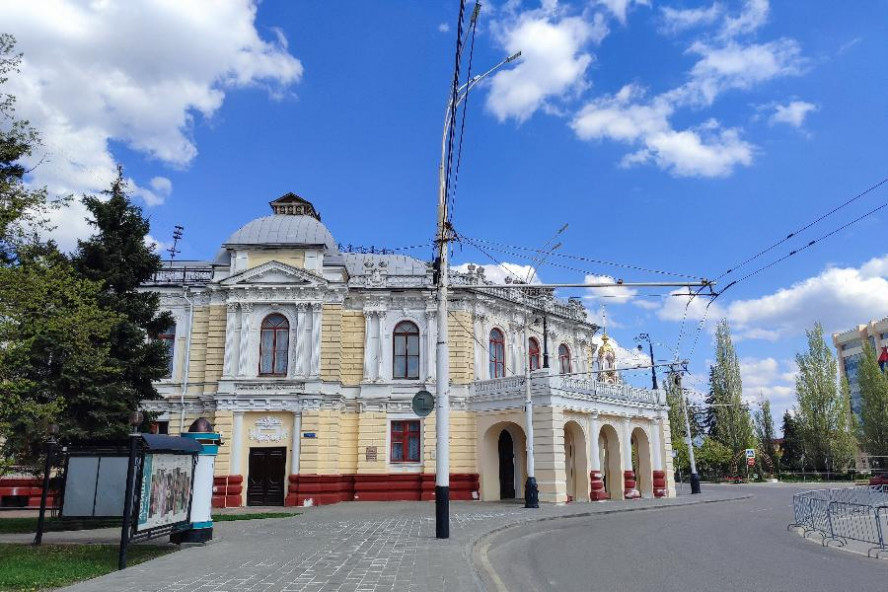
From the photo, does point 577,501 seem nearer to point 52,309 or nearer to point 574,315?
point 574,315

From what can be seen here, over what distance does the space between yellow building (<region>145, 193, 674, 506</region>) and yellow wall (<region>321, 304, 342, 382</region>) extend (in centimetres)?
5

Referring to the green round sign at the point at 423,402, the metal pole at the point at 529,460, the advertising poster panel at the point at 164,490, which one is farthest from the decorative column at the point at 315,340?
the advertising poster panel at the point at 164,490

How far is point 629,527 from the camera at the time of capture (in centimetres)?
1864

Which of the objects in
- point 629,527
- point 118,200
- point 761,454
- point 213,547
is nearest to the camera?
point 213,547

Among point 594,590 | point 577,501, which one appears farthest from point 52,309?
point 577,501

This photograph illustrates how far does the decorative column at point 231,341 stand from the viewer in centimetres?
2914

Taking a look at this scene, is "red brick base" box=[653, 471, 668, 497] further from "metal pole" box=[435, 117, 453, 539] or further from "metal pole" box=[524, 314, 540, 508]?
"metal pole" box=[435, 117, 453, 539]

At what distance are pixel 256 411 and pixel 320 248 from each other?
27.2 ft

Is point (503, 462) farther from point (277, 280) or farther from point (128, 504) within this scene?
point (128, 504)

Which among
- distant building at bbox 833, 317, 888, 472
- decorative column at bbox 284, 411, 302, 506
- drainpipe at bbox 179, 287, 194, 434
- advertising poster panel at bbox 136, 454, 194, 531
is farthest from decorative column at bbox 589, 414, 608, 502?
distant building at bbox 833, 317, 888, 472

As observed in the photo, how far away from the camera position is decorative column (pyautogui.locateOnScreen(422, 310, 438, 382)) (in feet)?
99.9

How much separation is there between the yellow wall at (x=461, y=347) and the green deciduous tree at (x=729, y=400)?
3667 cm

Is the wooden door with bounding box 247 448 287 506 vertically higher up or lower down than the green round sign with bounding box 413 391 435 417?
lower down

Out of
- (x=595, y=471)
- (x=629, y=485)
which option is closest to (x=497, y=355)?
(x=595, y=471)
